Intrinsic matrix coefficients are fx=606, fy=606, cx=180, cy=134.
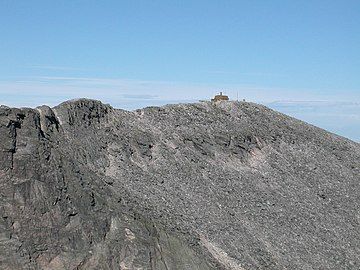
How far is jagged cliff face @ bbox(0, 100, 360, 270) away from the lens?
88.9 ft

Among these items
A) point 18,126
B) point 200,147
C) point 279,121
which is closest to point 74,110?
point 18,126

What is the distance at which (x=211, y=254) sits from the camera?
3019 centimetres

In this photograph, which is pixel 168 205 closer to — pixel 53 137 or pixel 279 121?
pixel 53 137

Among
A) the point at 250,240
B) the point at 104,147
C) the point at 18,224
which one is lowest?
the point at 250,240

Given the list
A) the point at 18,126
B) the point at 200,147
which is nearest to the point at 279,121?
the point at 200,147

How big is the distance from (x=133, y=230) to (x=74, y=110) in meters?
9.47

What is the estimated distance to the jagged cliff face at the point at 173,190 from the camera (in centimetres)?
2709

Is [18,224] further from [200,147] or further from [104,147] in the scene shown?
[200,147]

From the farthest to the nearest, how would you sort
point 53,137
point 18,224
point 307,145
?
point 307,145
point 53,137
point 18,224

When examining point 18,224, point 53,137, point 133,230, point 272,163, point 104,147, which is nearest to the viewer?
point 18,224

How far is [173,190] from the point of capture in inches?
1324

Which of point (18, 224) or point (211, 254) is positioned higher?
point (18, 224)

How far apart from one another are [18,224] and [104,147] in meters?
9.17

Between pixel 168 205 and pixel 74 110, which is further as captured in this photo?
pixel 74 110
